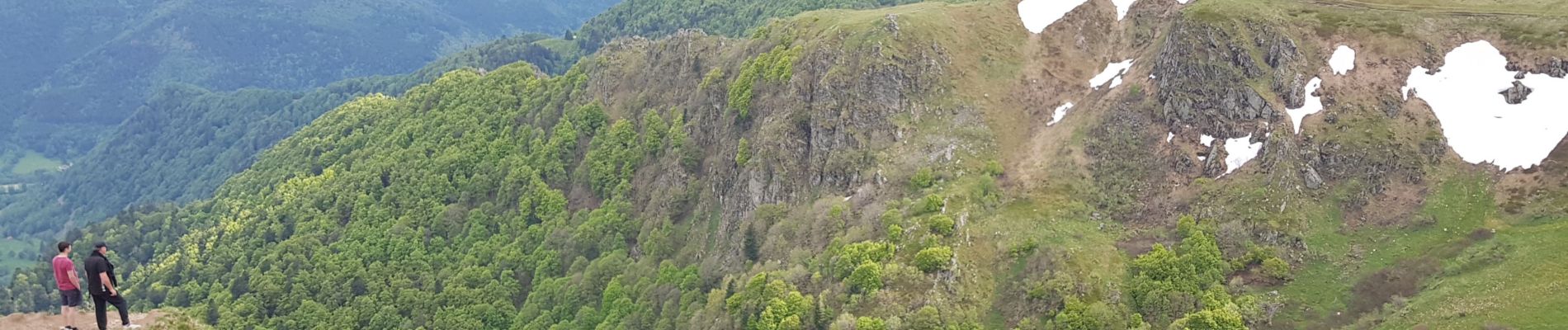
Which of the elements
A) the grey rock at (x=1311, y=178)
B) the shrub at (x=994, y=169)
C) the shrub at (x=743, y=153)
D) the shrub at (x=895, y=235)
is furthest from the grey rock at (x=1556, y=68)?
the shrub at (x=743, y=153)

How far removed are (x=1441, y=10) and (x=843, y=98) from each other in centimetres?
4624

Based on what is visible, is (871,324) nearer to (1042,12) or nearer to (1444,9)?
(1042,12)

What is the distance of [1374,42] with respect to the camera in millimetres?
81938

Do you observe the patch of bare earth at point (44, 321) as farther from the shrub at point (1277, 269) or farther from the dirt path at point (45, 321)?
the shrub at point (1277, 269)

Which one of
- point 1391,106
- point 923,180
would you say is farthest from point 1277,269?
point 923,180

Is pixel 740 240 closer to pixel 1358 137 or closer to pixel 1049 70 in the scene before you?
pixel 1049 70

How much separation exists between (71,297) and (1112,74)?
73.9 m

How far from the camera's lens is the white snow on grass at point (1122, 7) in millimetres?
97750

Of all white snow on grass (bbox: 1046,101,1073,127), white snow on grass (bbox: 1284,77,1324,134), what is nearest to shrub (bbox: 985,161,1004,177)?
white snow on grass (bbox: 1046,101,1073,127)

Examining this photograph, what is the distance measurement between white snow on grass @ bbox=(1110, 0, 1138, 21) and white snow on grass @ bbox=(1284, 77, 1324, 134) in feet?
66.6

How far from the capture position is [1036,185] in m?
81.2

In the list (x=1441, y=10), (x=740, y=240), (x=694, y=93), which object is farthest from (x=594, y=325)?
(x=1441, y=10)

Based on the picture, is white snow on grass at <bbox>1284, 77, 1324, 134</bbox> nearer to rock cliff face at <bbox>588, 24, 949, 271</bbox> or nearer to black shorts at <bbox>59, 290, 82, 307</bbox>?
rock cliff face at <bbox>588, 24, 949, 271</bbox>

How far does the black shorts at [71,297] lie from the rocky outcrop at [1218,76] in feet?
227
